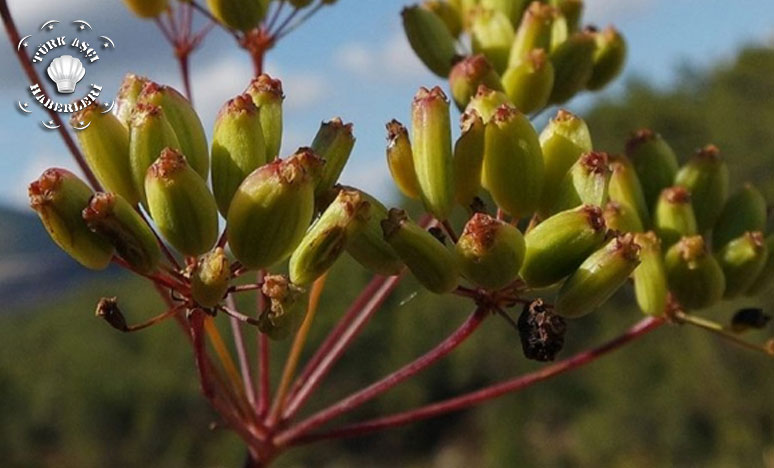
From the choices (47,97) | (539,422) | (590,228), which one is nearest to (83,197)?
(47,97)

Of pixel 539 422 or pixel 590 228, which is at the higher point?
pixel 590 228

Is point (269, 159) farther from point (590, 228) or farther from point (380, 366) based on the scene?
point (380, 366)

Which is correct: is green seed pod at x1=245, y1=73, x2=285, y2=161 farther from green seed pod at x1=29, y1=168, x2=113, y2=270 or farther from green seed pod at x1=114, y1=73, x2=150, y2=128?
green seed pod at x1=29, y1=168, x2=113, y2=270

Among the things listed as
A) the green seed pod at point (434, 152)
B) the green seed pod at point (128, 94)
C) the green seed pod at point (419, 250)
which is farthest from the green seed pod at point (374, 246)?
the green seed pod at point (128, 94)

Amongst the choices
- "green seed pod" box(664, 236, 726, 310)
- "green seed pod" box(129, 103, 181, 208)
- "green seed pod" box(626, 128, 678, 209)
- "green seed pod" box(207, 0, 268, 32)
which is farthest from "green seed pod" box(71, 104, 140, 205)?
"green seed pod" box(626, 128, 678, 209)

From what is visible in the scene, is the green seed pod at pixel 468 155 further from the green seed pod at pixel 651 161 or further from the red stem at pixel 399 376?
the green seed pod at pixel 651 161
